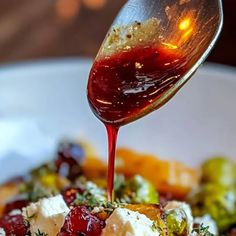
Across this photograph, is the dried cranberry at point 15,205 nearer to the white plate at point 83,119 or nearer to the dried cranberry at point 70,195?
the dried cranberry at point 70,195

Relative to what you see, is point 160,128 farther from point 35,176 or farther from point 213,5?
point 213,5

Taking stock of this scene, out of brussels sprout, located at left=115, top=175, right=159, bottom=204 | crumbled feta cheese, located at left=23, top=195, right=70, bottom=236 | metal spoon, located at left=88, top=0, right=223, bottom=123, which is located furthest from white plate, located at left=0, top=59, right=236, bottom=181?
crumbled feta cheese, located at left=23, top=195, right=70, bottom=236

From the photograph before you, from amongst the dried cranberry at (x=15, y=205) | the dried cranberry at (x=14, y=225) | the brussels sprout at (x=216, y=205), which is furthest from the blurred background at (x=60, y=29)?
the dried cranberry at (x=14, y=225)

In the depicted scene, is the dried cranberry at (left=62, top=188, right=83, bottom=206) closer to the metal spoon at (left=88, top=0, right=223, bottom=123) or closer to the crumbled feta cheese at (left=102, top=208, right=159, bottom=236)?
the crumbled feta cheese at (left=102, top=208, right=159, bottom=236)

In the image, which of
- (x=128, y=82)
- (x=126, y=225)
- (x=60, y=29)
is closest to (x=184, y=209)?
(x=126, y=225)

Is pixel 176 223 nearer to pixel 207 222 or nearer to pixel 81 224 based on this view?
pixel 81 224

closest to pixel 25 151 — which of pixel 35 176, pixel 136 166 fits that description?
pixel 35 176

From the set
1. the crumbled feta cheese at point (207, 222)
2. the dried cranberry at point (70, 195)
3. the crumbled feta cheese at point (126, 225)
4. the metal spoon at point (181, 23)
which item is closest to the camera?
the crumbled feta cheese at point (126, 225)
